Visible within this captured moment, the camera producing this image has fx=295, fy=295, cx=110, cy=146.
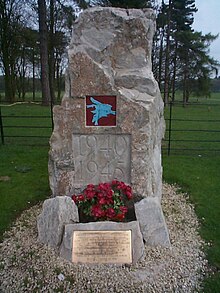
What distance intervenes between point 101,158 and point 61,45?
16922 millimetres

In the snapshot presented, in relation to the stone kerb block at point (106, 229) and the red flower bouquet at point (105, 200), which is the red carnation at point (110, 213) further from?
the stone kerb block at point (106, 229)

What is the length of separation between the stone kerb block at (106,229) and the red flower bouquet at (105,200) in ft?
0.70

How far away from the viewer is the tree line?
15812 mm

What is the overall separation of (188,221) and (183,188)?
1.43 m

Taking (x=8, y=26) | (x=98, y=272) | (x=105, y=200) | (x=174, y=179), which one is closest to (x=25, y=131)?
(x=174, y=179)

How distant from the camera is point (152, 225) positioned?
12.0 ft

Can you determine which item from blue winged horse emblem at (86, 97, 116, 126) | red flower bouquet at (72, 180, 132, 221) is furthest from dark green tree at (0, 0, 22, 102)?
red flower bouquet at (72, 180, 132, 221)

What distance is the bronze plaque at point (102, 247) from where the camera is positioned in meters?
3.26

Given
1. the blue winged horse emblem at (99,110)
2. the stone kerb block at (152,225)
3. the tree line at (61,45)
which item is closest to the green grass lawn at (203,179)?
the stone kerb block at (152,225)

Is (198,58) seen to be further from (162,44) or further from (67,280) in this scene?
(67,280)

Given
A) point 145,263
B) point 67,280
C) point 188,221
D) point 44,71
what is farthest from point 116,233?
point 44,71

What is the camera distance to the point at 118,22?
13.1 feet

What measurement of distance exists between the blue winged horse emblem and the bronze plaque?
1.52 m

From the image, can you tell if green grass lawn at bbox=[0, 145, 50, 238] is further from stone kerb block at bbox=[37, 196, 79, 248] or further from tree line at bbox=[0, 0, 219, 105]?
tree line at bbox=[0, 0, 219, 105]
